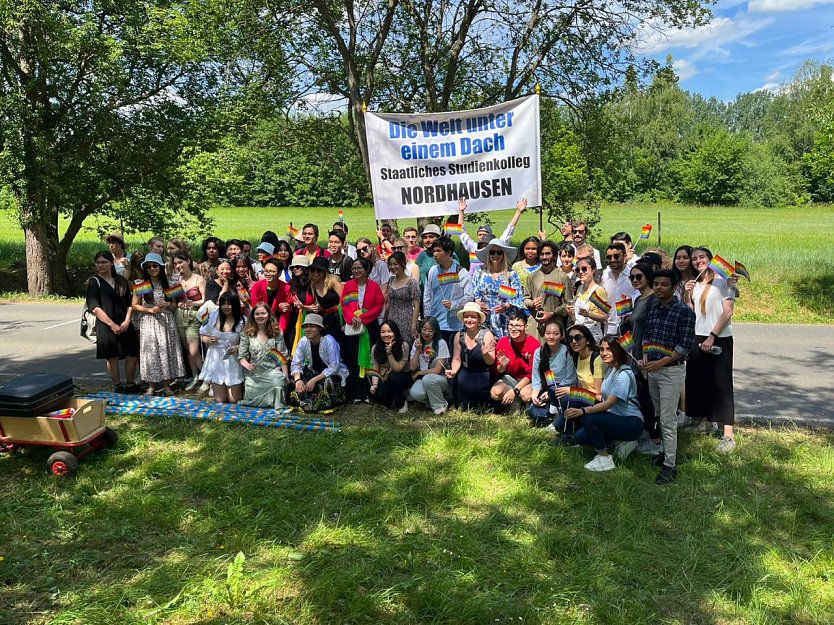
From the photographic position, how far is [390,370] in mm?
7246

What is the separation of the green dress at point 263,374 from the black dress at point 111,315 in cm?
156

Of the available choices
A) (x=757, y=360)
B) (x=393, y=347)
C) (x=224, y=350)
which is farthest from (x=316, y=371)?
(x=757, y=360)

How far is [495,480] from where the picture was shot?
17.6 feet

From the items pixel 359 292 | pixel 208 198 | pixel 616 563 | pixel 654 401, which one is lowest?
pixel 616 563

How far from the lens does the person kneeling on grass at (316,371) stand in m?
7.20

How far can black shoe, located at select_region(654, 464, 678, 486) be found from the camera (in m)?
5.29

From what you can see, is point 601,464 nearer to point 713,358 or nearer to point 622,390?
point 622,390

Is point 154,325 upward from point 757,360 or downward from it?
upward

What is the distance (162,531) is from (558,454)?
3.25 m

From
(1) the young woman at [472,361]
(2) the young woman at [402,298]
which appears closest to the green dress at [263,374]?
(2) the young woman at [402,298]

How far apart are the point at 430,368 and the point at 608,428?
223 centimetres

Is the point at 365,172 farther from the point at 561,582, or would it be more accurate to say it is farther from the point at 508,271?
the point at 561,582

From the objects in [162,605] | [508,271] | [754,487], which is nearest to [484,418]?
[508,271]

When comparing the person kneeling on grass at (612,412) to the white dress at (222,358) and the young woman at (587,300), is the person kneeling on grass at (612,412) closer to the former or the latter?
the young woman at (587,300)
